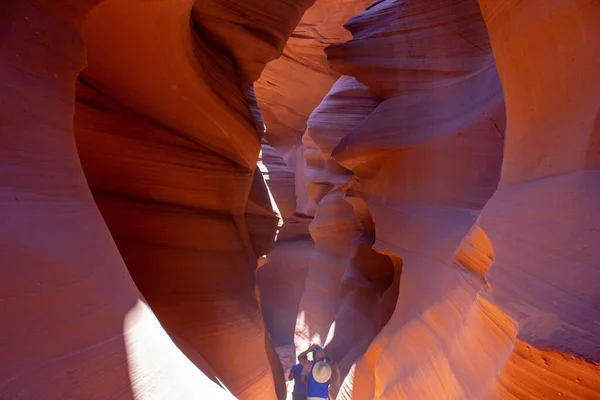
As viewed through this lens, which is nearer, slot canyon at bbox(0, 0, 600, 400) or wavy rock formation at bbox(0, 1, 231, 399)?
wavy rock formation at bbox(0, 1, 231, 399)

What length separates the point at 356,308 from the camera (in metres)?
4.75

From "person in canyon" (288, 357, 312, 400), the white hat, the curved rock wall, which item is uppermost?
the curved rock wall

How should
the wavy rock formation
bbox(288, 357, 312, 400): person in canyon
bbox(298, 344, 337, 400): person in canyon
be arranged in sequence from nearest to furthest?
the wavy rock formation, bbox(298, 344, 337, 400): person in canyon, bbox(288, 357, 312, 400): person in canyon

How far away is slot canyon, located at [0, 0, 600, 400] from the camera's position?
0.97 meters

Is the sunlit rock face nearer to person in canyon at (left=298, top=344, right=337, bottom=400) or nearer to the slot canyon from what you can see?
the slot canyon

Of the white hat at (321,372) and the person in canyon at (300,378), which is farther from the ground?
the white hat at (321,372)

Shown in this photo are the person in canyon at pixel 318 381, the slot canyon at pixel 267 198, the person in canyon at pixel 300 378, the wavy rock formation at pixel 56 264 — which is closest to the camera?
the wavy rock formation at pixel 56 264

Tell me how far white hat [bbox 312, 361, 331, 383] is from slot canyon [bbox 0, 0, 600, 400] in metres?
0.33

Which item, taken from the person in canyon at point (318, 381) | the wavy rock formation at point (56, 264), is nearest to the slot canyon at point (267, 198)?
the wavy rock formation at point (56, 264)

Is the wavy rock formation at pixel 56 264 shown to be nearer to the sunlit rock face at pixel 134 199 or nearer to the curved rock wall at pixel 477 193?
the sunlit rock face at pixel 134 199

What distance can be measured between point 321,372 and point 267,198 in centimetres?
174

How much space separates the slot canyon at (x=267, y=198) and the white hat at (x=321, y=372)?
33 centimetres

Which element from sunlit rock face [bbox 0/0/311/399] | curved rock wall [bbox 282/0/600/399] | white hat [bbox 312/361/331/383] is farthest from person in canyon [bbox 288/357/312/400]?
curved rock wall [bbox 282/0/600/399]

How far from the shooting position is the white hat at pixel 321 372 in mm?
3725
